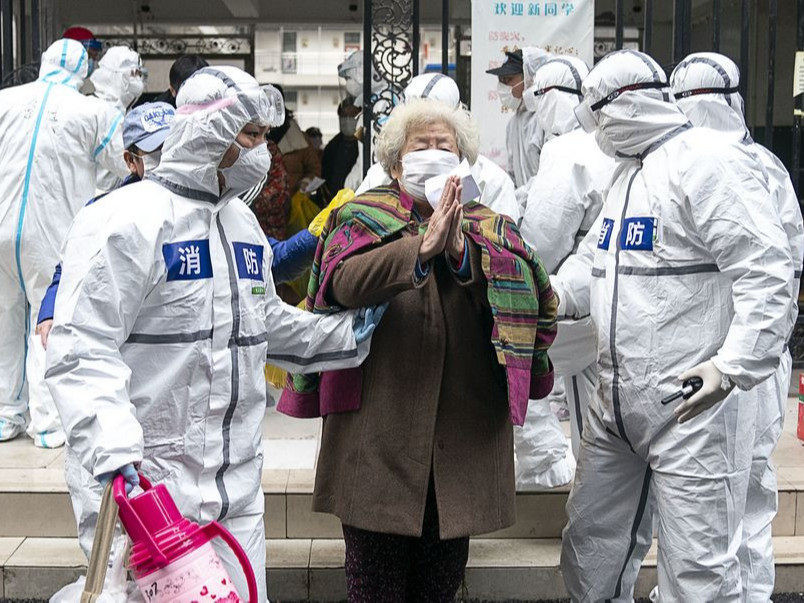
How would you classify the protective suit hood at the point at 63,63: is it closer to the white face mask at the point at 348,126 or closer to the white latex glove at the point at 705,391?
the white face mask at the point at 348,126

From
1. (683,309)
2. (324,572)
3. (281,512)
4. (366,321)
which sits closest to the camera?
(366,321)

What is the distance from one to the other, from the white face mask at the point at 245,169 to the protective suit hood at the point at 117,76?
3.45 m

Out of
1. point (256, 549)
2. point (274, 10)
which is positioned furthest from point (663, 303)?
point (274, 10)

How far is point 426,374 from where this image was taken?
120 inches

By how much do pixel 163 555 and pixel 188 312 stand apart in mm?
598

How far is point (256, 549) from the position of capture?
2.87 metres

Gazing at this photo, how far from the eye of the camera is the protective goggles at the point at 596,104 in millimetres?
3211

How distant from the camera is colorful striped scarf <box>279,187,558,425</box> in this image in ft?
9.64

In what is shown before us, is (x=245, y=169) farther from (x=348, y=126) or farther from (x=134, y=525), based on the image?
(x=348, y=126)

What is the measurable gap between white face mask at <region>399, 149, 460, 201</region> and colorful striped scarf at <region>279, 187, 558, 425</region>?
0.22ft

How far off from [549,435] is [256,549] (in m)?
1.81

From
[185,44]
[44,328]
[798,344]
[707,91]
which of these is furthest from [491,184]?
[185,44]

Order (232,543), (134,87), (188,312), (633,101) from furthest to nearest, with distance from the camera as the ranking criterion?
(134,87) → (633,101) → (188,312) → (232,543)

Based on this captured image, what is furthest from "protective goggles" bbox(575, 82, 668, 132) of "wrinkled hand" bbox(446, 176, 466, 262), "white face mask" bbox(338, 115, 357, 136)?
"white face mask" bbox(338, 115, 357, 136)
